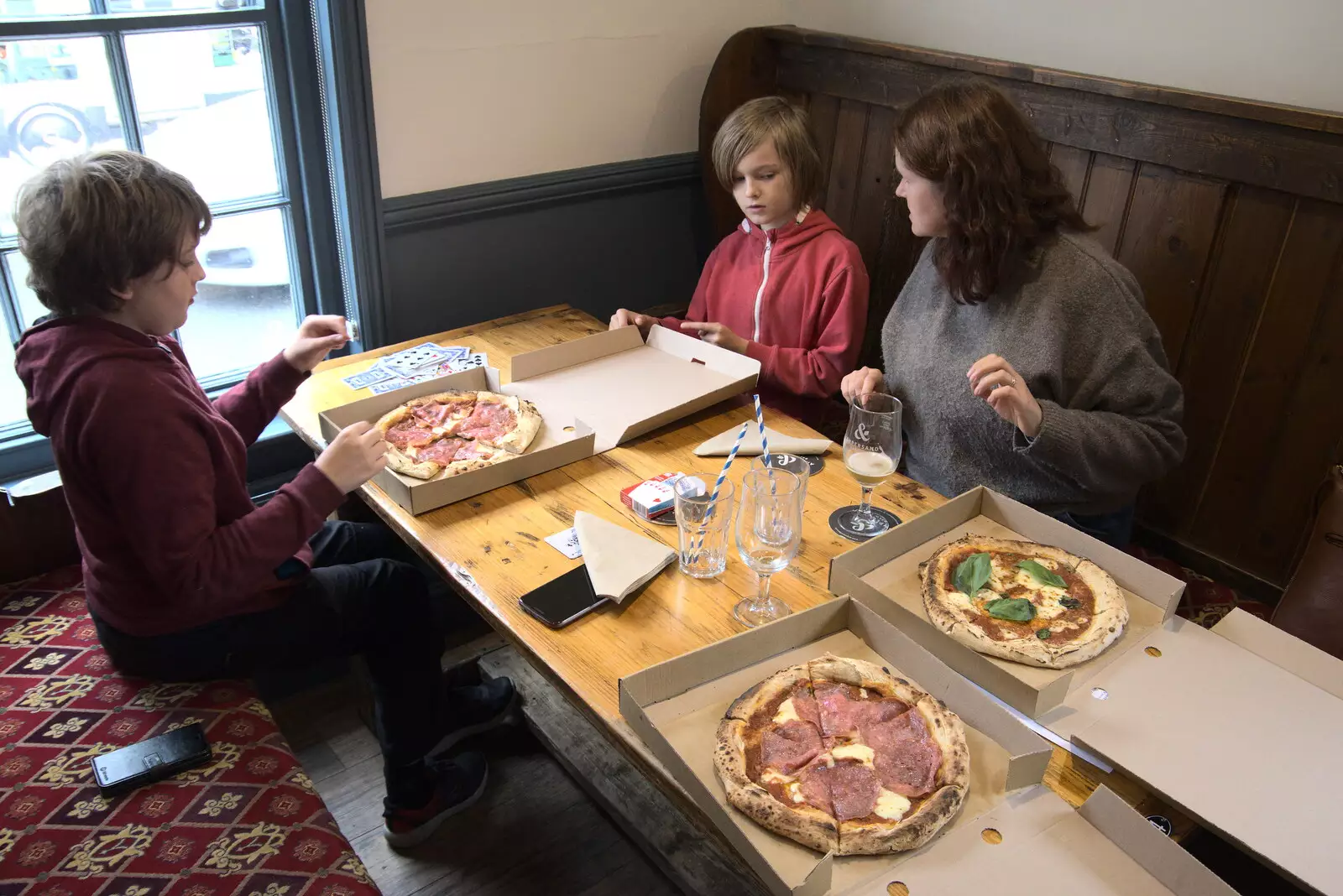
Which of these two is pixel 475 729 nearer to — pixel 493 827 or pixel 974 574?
pixel 493 827

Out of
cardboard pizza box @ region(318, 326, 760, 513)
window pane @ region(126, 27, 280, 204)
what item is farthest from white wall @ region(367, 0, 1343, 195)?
A: cardboard pizza box @ region(318, 326, 760, 513)

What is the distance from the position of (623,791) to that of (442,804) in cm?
41

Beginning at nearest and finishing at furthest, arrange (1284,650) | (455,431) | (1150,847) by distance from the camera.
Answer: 1. (1150,847)
2. (1284,650)
3. (455,431)

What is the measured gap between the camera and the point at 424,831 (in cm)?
218

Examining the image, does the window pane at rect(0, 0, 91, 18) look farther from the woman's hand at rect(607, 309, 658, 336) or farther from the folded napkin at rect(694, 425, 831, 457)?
the folded napkin at rect(694, 425, 831, 457)

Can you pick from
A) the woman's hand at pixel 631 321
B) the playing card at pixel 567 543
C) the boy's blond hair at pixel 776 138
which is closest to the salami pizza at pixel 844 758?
the playing card at pixel 567 543

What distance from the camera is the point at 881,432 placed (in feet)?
5.44

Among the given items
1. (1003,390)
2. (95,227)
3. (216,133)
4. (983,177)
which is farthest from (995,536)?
(216,133)

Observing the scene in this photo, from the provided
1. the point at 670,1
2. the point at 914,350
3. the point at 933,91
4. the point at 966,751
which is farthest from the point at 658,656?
the point at 670,1

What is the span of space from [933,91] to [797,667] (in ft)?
3.82

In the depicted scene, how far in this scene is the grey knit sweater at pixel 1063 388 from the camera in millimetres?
1800

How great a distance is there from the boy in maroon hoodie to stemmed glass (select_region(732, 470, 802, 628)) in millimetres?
682

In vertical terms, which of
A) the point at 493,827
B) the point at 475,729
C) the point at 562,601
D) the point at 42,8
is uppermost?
the point at 42,8

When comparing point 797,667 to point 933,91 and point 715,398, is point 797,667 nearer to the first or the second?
point 715,398
